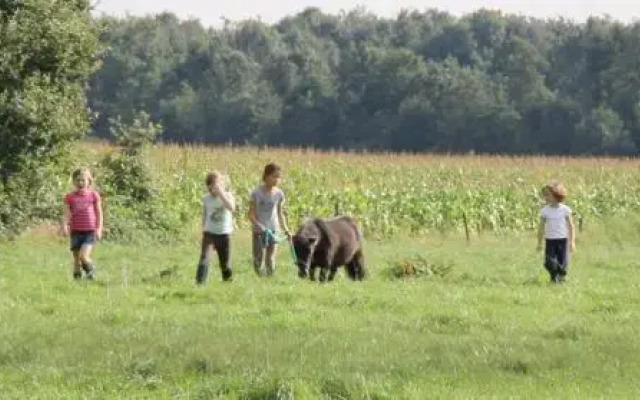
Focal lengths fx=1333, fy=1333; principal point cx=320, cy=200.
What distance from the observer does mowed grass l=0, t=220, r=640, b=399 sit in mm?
10805

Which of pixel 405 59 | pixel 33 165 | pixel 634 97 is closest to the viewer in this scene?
pixel 33 165

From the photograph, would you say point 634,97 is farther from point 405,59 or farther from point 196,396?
point 196,396

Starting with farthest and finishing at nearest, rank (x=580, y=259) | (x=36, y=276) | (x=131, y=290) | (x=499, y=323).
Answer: (x=580, y=259) < (x=36, y=276) < (x=131, y=290) < (x=499, y=323)

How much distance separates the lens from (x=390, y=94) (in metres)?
96.9

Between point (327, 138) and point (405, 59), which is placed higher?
point (405, 59)

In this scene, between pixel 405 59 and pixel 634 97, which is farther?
pixel 405 59

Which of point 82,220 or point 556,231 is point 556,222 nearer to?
point 556,231

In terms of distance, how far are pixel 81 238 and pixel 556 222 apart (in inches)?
272

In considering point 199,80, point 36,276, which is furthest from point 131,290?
point 199,80

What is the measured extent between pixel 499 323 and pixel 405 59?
83.5m

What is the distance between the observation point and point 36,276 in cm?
1941

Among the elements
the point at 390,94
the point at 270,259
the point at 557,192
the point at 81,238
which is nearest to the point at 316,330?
the point at 270,259

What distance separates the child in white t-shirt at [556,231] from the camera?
1969 centimetres

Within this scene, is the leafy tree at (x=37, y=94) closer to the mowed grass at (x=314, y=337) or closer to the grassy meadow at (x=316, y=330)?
the grassy meadow at (x=316, y=330)
